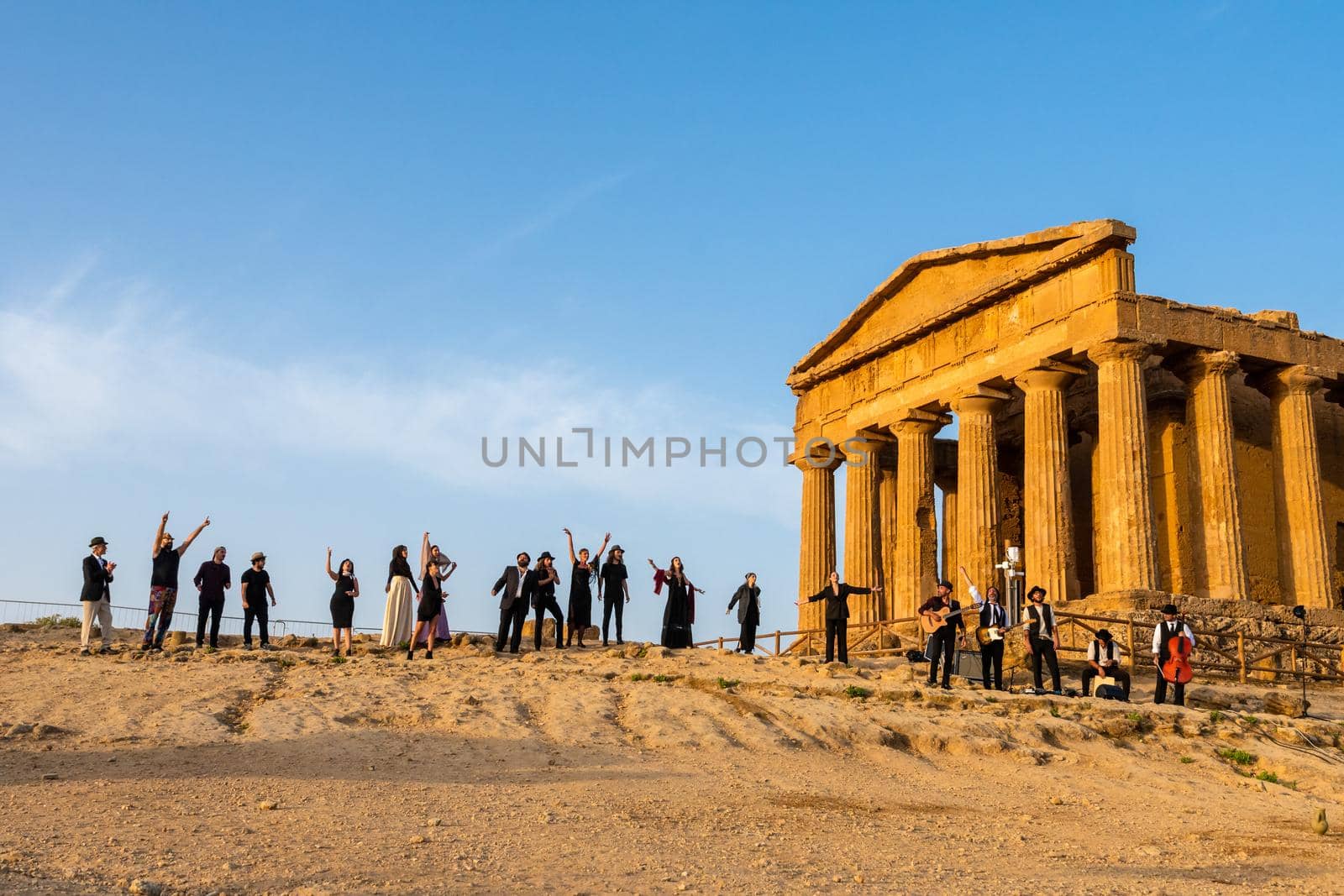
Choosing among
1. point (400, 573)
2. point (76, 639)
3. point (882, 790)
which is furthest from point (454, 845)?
point (76, 639)

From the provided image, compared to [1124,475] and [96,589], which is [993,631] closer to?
[1124,475]

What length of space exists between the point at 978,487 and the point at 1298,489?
6449mm

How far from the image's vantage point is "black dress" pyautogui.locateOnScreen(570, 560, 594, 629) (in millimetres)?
20047

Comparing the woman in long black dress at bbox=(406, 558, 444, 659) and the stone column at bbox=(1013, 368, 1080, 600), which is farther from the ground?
the stone column at bbox=(1013, 368, 1080, 600)

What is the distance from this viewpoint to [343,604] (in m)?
17.9

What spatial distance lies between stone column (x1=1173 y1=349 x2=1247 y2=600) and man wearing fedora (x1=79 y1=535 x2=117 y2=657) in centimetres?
1970

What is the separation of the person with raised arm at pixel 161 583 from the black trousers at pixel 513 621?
14.9ft

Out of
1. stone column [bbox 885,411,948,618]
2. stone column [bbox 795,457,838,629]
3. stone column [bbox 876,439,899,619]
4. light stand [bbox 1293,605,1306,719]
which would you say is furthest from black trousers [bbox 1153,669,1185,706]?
stone column [bbox 795,457,838,629]

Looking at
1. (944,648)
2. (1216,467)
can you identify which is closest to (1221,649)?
(1216,467)

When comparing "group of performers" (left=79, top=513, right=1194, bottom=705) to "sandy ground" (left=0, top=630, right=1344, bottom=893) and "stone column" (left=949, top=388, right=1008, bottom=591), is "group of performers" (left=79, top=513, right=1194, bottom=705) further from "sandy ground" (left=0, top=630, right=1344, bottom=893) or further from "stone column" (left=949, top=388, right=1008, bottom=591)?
"stone column" (left=949, top=388, right=1008, bottom=591)

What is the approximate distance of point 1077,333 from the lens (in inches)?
998

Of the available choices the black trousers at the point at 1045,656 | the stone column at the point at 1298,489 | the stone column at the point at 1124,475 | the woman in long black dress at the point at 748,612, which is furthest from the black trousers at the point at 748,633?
the stone column at the point at 1298,489

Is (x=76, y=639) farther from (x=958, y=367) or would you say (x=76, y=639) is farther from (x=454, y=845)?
(x=958, y=367)

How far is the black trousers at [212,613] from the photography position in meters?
17.4
